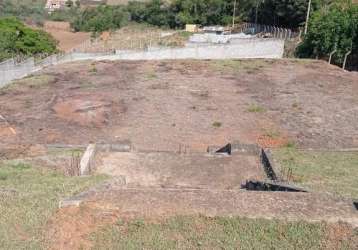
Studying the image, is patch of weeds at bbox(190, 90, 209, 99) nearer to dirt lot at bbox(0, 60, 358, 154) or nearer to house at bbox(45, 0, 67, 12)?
dirt lot at bbox(0, 60, 358, 154)

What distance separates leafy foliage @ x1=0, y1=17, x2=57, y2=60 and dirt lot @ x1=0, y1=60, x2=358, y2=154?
4.68m

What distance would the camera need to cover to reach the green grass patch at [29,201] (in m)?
6.17

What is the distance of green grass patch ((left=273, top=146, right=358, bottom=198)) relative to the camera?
838cm

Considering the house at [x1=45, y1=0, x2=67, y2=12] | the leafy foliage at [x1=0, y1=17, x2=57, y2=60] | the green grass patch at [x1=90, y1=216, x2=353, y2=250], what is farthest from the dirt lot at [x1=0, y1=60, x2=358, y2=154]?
the house at [x1=45, y1=0, x2=67, y2=12]

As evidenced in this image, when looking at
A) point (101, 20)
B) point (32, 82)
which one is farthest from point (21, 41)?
point (101, 20)

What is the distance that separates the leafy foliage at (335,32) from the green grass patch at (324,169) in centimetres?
1634

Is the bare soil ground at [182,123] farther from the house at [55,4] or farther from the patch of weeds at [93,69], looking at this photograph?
the house at [55,4]

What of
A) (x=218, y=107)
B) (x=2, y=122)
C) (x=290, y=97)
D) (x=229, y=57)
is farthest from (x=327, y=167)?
(x=229, y=57)

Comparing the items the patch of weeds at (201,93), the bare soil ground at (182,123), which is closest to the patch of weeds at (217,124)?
the bare soil ground at (182,123)

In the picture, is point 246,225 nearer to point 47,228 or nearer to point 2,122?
point 47,228

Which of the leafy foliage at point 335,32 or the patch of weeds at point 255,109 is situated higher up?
the leafy foliage at point 335,32

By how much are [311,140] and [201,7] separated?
4016 centimetres

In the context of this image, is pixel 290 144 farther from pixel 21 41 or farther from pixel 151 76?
pixel 21 41

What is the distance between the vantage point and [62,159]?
1052 cm
